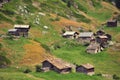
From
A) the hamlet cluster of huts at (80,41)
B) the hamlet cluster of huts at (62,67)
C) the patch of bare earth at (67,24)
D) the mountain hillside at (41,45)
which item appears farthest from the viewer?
the patch of bare earth at (67,24)

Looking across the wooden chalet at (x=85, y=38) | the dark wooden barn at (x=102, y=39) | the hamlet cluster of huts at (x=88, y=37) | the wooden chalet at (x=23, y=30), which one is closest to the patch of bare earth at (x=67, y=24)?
the hamlet cluster of huts at (x=88, y=37)

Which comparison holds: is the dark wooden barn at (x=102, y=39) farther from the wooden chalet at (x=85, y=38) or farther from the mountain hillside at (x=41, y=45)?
the mountain hillside at (x=41, y=45)

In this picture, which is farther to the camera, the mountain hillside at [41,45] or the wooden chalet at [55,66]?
the wooden chalet at [55,66]

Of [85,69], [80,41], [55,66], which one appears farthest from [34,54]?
[80,41]

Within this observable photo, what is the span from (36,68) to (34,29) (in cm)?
4352

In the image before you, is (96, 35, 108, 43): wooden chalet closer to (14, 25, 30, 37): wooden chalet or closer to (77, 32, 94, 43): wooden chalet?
(77, 32, 94, 43): wooden chalet

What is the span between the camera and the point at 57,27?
180250mm

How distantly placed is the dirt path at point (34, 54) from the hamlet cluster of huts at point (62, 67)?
5.22 metres

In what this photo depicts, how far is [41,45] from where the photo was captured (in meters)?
148

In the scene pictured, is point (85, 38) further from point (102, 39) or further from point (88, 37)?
point (102, 39)

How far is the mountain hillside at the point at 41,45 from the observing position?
125750 mm

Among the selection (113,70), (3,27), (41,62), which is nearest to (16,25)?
(3,27)

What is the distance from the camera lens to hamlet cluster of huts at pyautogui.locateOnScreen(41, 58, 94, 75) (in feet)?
414

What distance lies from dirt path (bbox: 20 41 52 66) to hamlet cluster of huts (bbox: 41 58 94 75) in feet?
17.1
